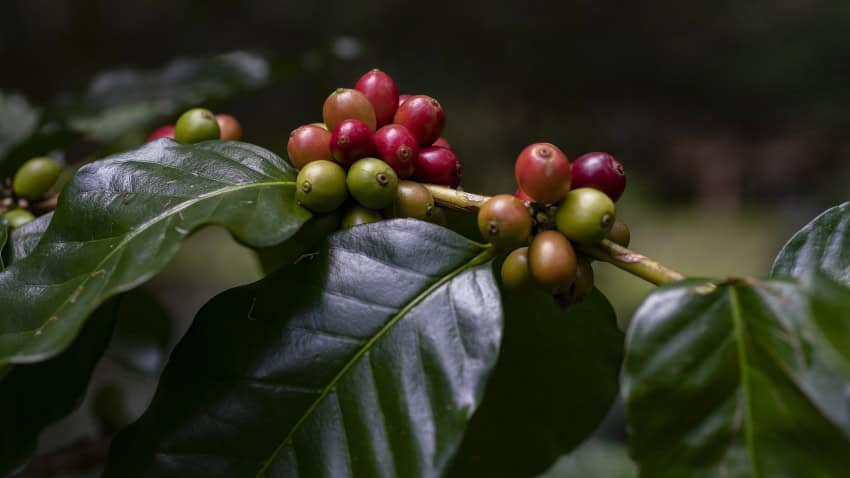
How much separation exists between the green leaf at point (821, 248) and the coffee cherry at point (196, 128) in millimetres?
623

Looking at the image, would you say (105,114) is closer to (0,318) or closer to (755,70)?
A: (0,318)

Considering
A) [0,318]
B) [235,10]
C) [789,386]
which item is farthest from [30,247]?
[235,10]

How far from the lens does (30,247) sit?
80 centimetres

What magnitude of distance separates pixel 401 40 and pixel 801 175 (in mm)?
3134

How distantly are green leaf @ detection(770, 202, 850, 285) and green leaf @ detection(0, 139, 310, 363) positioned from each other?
489 millimetres

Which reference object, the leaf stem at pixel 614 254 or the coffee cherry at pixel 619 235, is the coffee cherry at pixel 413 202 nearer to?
the leaf stem at pixel 614 254

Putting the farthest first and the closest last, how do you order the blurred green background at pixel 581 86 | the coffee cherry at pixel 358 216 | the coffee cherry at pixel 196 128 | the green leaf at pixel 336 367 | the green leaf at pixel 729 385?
the blurred green background at pixel 581 86 → the coffee cherry at pixel 196 128 → the coffee cherry at pixel 358 216 → the green leaf at pixel 336 367 → the green leaf at pixel 729 385

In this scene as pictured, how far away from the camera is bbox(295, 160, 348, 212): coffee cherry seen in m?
0.70

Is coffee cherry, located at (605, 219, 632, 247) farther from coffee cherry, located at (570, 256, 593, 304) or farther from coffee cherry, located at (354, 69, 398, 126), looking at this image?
coffee cherry, located at (354, 69, 398, 126)

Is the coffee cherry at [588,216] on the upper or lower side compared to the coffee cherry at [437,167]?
upper

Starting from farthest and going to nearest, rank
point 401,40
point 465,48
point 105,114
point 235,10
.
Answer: point 465,48 < point 401,40 < point 235,10 < point 105,114

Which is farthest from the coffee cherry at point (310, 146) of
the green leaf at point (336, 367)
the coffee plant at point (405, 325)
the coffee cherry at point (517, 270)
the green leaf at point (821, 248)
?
the green leaf at point (821, 248)

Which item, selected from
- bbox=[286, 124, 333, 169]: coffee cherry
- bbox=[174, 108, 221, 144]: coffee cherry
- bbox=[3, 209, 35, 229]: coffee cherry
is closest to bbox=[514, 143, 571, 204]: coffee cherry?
bbox=[286, 124, 333, 169]: coffee cherry

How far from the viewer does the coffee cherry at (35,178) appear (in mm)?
935
